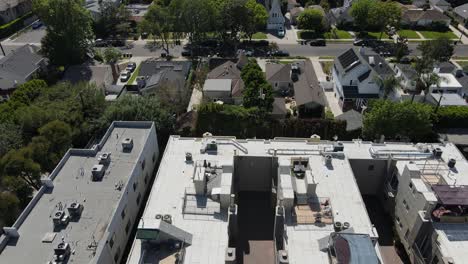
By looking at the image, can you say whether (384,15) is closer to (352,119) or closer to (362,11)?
(362,11)

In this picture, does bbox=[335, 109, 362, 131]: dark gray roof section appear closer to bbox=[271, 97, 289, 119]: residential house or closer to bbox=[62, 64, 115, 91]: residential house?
bbox=[271, 97, 289, 119]: residential house

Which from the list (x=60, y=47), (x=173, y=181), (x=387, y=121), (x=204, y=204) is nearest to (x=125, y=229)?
(x=173, y=181)

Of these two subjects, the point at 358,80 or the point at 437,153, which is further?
the point at 358,80

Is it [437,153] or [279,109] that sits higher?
[437,153]

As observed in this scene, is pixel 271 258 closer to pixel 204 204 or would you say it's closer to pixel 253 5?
pixel 204 204

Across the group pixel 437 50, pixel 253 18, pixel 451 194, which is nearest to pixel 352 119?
pixel 451 194

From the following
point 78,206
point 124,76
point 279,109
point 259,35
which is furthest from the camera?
point 259,35
